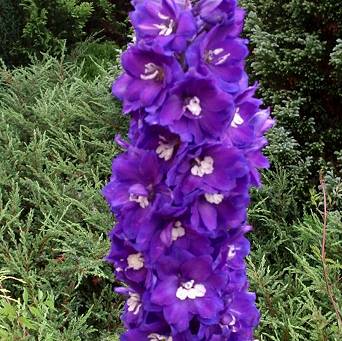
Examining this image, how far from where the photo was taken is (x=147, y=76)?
1314 millimetres

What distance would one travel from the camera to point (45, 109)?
385 centimetres

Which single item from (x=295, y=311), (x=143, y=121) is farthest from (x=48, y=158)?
(x=143, y=121)

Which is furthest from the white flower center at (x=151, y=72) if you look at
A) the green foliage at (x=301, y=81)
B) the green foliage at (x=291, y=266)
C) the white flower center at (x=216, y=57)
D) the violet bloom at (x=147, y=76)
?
the green foliage at (x=301, y=81)

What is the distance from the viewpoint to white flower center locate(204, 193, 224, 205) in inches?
52.8

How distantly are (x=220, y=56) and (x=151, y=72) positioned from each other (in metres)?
0.15

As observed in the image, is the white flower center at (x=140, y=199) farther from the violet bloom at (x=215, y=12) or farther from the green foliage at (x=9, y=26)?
the green foliage at (x=9, y=26)

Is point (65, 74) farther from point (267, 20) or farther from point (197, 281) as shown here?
point (197, 281)

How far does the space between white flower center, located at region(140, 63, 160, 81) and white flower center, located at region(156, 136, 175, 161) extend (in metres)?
0.12

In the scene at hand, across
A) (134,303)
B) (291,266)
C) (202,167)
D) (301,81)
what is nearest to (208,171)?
(202,167)

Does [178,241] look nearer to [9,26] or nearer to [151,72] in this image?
[151,72]

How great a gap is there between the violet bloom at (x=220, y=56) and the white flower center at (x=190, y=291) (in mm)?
415

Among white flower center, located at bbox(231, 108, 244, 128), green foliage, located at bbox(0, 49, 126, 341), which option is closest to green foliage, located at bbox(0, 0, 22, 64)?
green foliage, located at bbox(0, 49, 126, 341)

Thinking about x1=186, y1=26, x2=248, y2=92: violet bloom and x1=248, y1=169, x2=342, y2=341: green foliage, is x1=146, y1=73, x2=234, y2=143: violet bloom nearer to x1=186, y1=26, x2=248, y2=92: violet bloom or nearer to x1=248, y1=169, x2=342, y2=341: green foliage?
x1=186, y1=26, x2=248, y2=92: violet bloom

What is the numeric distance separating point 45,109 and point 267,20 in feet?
4.52
